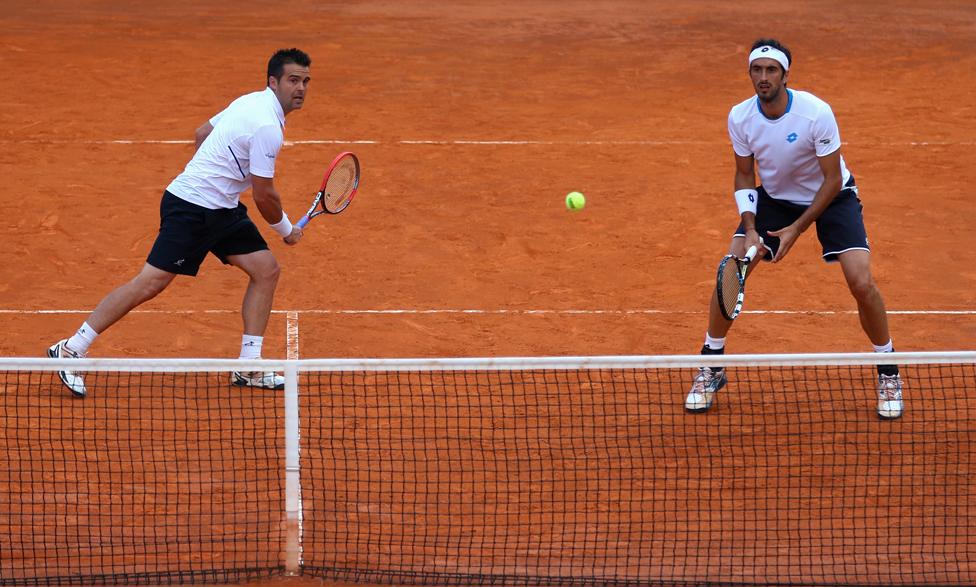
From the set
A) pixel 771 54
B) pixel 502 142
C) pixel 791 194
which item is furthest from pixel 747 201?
pixel 502 142

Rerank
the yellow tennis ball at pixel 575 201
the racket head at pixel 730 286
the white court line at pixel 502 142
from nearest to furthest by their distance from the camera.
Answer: the racket head at pixel 730 286
the yellow tennis ball at pixel 575 201
the white court line at pixel 502 142

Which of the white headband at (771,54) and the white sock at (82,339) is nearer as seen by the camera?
the white headband at (771,54)

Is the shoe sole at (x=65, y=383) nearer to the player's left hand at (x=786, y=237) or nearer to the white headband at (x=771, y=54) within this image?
the player's left hand at (x=786, y=237)

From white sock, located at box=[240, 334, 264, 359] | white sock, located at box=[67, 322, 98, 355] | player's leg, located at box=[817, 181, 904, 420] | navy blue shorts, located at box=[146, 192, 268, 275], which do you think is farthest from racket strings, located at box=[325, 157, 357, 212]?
player's leg, located at box=[817, 181, 904, 420]

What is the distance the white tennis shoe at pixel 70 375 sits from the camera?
24.3 ft

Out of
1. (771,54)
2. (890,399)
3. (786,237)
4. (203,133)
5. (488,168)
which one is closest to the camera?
(771,54)

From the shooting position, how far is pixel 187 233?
7.50 m

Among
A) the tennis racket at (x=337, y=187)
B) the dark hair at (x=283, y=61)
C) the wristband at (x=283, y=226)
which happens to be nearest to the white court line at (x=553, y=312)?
the tennis racket at (x=337, y=187)

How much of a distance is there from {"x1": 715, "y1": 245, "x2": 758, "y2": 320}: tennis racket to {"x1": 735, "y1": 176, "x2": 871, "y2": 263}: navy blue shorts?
306mm

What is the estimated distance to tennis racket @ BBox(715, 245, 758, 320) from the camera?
6965mm

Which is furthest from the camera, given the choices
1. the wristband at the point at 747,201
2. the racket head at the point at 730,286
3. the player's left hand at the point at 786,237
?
the wristband at the point at 747,201

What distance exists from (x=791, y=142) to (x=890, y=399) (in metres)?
1.52

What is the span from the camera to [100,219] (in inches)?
416

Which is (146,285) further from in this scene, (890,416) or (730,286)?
(890,416)
